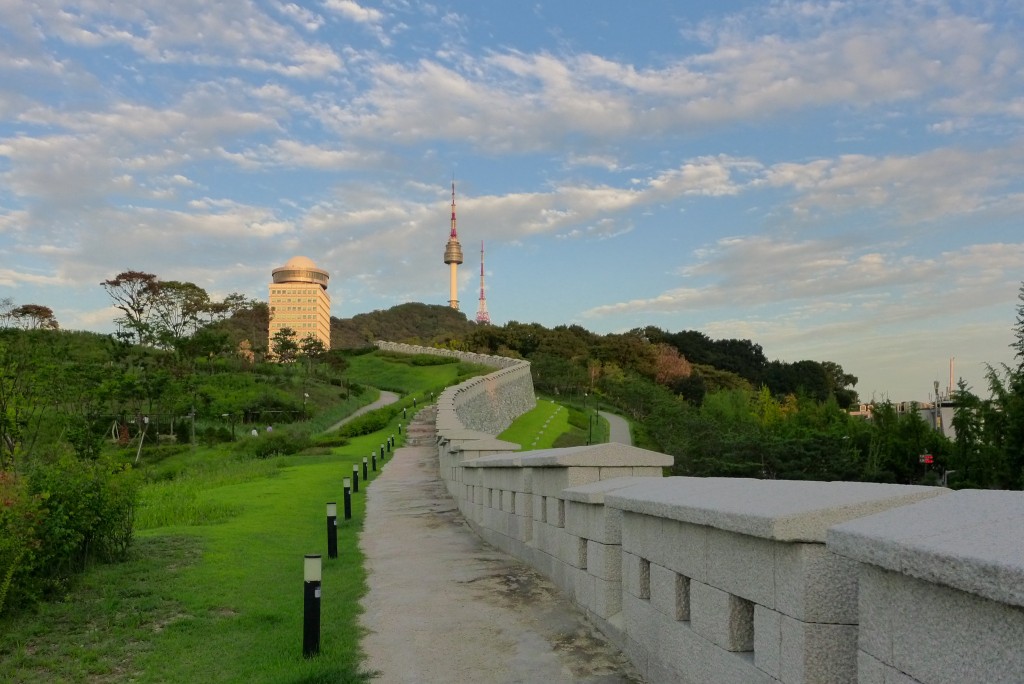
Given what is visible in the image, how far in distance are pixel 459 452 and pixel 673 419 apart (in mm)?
35986

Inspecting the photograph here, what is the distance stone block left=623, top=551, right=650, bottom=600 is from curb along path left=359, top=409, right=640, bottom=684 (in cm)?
55

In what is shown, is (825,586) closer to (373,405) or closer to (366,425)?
(366,425)

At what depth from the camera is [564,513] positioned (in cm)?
819

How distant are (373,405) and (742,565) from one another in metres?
57.4

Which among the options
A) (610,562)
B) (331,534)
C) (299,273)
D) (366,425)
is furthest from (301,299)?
(610,562)

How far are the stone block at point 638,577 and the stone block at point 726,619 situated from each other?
3.82ft

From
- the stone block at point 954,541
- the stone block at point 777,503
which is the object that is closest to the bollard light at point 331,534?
the stone block at point 777,503

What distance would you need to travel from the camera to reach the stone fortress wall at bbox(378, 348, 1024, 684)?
2363 millimetres

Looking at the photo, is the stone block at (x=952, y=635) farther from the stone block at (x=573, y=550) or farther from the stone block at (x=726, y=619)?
the stone block at (x=573, y=550)

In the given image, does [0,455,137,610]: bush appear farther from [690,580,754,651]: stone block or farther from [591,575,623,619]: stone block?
[690,580,754,651]: stone block

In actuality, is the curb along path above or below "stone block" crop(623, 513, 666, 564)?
below

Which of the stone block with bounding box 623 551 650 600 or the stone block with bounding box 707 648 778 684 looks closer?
the stone block with bounding box 707 648 778 684

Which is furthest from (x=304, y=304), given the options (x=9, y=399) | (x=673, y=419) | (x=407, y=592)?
(x=407, y=592)

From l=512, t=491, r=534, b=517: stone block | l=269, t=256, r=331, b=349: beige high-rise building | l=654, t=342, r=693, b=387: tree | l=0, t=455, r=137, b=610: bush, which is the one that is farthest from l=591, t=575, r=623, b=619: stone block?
l=269, t=256, r=331, b=349: beige high-rise building
